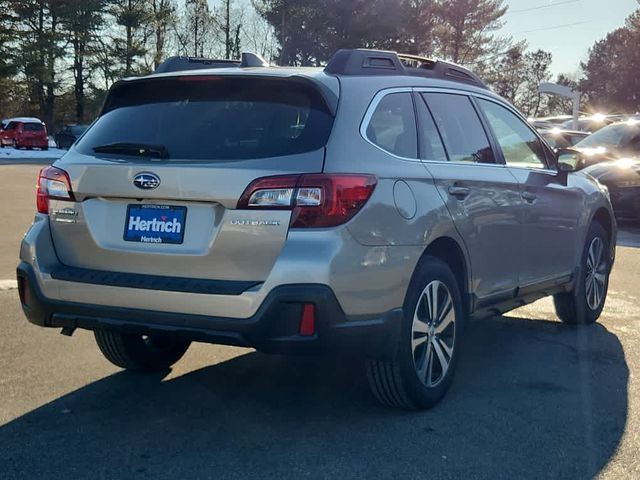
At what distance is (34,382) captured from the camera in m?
4.70

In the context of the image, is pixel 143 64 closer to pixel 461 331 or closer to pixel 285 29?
pixel 285 29

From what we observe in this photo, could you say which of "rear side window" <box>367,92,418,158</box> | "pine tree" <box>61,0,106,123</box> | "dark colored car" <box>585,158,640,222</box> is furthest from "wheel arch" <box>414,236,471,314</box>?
"pine tree" <box>61,0,106,123</box>

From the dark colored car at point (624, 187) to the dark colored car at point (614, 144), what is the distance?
3.86 ft

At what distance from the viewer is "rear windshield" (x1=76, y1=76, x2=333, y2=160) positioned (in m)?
3.79

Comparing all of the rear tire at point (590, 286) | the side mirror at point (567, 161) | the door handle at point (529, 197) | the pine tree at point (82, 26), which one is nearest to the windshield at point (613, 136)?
the rear tire at point (590, 286)

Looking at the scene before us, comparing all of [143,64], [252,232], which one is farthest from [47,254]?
[143,64]

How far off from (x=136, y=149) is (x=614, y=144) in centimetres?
1321

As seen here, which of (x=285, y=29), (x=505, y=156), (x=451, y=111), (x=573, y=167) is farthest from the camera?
(x=285, y=29)

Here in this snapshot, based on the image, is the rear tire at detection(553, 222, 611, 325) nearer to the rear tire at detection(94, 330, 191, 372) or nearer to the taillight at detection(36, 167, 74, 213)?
the rear tire at detection(94, 330, 191, 372)

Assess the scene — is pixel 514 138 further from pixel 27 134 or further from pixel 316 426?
pixel 27 134

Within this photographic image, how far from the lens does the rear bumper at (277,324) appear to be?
356 cm

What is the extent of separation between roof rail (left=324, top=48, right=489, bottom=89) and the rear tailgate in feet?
1.40

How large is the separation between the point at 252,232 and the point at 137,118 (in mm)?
1046

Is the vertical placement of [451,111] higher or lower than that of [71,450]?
higher
